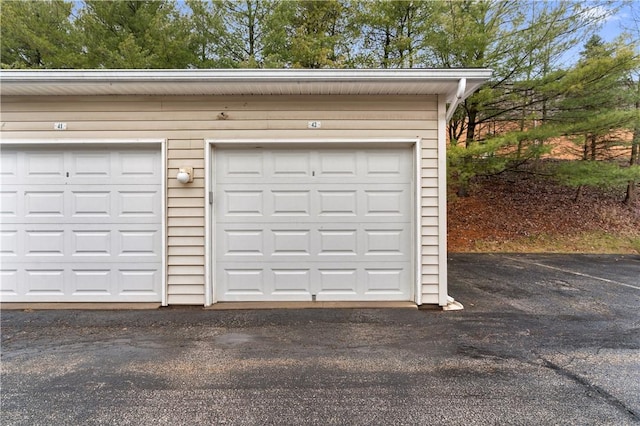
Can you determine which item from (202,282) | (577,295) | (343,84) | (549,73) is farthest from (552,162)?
(202,282)

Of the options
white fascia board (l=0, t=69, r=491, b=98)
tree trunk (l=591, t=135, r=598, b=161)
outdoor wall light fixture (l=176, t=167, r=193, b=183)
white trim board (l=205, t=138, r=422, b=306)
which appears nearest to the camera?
white fascia board (l=0, t=69, r=491, b=98)

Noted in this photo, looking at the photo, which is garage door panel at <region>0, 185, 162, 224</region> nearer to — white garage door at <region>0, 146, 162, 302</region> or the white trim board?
white garage door at <region>0, 146, 162, 302</region>

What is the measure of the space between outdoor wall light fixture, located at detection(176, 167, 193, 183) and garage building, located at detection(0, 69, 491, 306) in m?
0.02

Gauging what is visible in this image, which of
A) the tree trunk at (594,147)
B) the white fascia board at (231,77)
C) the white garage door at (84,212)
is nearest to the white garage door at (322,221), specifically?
the white fascia board at (231,77)

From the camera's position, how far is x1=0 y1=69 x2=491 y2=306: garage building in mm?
4164

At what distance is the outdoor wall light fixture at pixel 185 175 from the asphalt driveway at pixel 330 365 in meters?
1.59

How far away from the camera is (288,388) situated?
2.39m

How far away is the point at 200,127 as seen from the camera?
13.7ft

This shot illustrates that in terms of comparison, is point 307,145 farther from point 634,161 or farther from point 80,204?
point 634,161

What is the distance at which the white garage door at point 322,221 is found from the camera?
14.1ft

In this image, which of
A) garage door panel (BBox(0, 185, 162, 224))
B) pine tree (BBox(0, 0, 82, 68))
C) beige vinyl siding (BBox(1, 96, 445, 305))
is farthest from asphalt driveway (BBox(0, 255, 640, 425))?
pine tree (BBox(0, 0, 82, 68))

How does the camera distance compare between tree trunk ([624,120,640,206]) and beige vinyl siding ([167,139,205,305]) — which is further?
tree trunk ([624,120,640,206])

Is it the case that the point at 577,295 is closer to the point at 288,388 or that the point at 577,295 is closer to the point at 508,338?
the point at 508,338

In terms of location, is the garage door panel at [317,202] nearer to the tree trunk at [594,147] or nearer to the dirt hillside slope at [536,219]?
the dirt hillside slope at [536,219]
